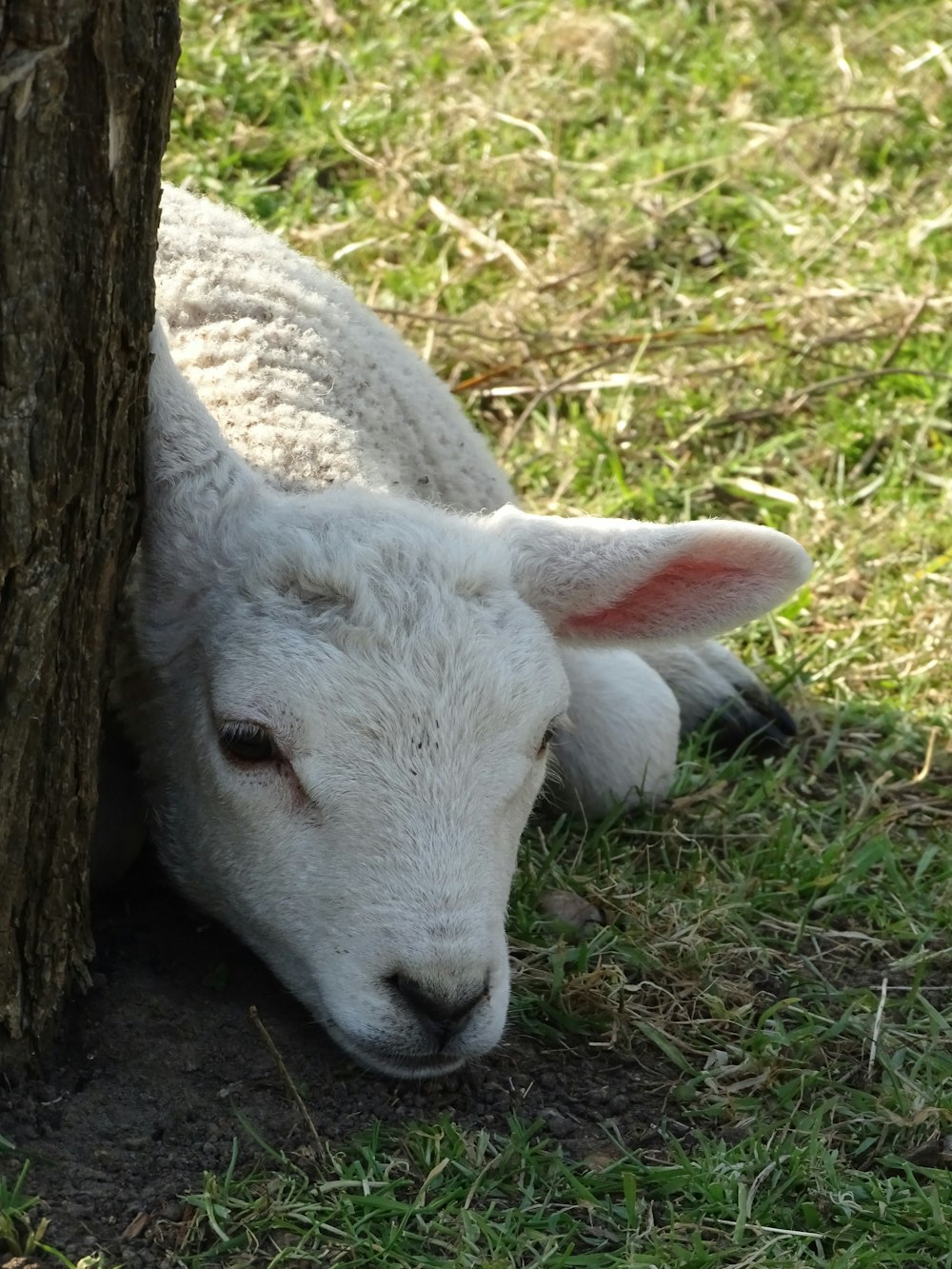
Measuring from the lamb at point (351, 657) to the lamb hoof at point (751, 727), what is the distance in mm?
1334

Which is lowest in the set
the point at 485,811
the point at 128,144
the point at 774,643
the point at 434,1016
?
the point at 774,643

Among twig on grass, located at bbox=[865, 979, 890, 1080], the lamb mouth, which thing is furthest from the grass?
the lamb mouth


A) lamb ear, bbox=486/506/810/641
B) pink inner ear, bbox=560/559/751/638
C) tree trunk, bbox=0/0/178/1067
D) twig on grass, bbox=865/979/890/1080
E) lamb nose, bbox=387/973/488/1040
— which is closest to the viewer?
tree trunk, bbox=0/0/178/1067

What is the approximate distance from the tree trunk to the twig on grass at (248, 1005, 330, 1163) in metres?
0.37

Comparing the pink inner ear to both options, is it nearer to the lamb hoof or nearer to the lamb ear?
the lamb ear

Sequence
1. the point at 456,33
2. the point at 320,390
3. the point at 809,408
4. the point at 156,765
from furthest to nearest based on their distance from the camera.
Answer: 1. the point at 456,33
2. the point at 809,408
3. the point at 320,390
4. the point at 156,765

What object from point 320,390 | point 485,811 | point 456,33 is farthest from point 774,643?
point 456,33

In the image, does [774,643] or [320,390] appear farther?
[774,643]

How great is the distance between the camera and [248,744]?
347 cm

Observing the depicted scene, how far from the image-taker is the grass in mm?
3264

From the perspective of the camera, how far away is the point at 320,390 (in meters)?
4.49

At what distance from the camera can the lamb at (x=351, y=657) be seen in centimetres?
332

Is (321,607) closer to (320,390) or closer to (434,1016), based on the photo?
(434,1016)

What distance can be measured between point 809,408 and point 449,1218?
459cm
